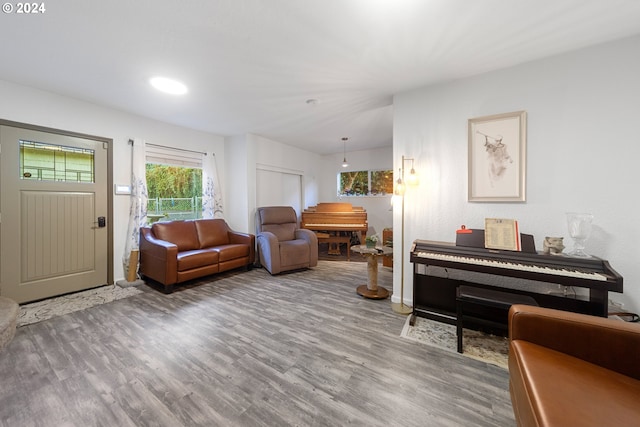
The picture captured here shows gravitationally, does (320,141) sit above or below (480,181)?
above

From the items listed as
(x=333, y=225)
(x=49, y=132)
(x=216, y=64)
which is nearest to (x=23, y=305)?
(x=49, y=132)

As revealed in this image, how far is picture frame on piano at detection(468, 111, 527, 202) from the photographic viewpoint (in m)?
2.19

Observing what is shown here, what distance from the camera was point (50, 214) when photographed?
2881mm

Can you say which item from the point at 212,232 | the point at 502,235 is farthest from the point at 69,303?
the point at 502,235

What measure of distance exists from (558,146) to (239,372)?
319 cm

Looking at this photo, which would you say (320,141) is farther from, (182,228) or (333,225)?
(182,228)

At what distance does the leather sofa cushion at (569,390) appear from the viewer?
82 centimetres

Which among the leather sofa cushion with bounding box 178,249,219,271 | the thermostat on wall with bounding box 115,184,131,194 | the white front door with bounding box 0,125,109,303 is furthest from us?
the thermostat on wall with bounding box 115,184,131,194

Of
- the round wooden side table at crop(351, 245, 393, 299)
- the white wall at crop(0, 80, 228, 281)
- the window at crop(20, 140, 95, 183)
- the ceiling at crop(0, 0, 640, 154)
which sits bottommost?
the round wooden side table at crop(351, 245, 393, 299)

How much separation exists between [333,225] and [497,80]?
3.61 meters

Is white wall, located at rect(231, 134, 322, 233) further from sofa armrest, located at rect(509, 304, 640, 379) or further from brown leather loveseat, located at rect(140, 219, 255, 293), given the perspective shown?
sofa armrest, located at rect(509, 304, 640, 379)

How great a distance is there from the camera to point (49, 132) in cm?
286

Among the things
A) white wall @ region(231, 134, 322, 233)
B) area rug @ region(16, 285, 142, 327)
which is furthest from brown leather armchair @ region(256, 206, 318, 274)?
area rug @ region(16, 285, 142, 327)

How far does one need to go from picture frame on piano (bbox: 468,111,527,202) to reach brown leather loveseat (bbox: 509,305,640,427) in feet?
4.45
